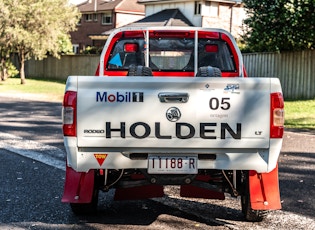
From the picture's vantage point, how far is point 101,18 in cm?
5647

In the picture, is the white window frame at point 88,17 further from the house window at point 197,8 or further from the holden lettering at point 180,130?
the holden lettering at point 180,130

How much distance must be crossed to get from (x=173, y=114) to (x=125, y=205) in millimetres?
1941

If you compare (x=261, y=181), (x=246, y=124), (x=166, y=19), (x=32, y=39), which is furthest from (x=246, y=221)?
(x=166, y=19)

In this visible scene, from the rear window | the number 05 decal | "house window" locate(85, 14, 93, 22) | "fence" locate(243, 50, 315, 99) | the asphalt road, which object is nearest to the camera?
the number 05 decal

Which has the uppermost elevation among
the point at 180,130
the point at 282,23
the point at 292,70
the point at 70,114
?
the point at 282,23

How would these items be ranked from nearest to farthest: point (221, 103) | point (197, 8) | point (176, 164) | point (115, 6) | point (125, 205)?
point (221, 103)
point (176, 164)
point (125, 205)
point (197, 8)
point (115, 6)

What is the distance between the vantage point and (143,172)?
18.2 feet

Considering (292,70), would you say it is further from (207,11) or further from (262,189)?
(262,189)

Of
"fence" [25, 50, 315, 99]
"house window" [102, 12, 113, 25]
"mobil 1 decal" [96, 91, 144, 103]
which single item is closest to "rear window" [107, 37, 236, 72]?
"mobil 1 decal" [96, 91, 144, 103]

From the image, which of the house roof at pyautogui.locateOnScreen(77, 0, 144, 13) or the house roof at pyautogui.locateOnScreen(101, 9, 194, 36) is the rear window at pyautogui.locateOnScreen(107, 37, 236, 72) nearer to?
the house roof at pyautogui.locateOnScreen(101, 9, 194, 36)

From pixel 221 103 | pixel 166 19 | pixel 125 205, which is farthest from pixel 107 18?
pixel 221 103

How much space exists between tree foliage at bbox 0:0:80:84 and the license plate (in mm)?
32066

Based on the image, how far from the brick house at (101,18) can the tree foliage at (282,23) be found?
30523 millimetres

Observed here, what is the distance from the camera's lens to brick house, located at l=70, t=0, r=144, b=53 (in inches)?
2153
